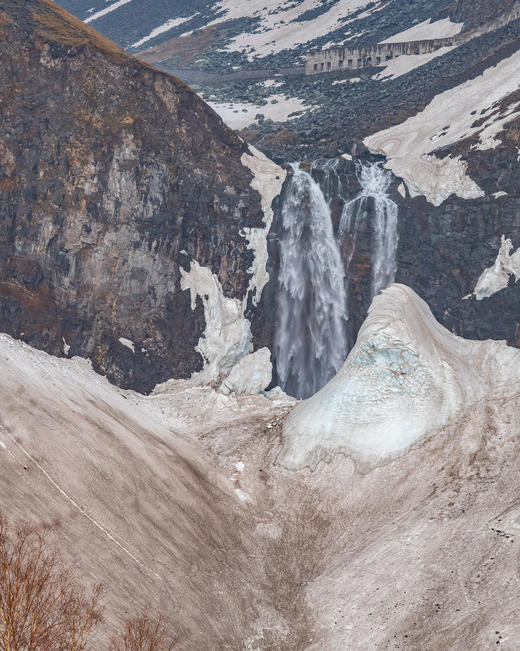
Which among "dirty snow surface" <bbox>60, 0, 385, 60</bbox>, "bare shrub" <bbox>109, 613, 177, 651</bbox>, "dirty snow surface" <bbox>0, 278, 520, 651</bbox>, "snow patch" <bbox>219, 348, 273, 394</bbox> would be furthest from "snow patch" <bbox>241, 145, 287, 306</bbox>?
"dirty snow surface" <bbox>60, 0, 385, 60</bbox>

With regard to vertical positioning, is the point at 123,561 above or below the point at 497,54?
below

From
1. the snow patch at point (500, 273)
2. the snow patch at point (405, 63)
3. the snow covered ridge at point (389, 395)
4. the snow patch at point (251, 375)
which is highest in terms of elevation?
the snow patch at point (405, 63)

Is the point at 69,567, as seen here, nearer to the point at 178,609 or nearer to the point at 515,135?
the point at 178,609

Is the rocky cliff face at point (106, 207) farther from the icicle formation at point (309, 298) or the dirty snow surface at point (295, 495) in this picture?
the dirty snow surface at point (295, 495)

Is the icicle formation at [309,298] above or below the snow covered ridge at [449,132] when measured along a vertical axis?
below

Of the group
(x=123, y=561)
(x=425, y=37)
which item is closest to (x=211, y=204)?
(x=123, y=561)

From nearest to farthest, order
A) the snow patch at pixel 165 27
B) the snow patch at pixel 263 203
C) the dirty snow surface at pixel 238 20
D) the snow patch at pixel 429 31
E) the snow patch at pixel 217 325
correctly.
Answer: the snow patch at pixel 217 325 < the snow patch at pixel 263 203 < the snow patch at pixel 429 31 < the dirty snow surface at pixel 238 20 < the snow patch at pixel 165 27

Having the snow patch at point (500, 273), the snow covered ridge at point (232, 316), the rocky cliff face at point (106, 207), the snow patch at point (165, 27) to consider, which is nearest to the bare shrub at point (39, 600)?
the rocky cliff face at point (106, 207)
